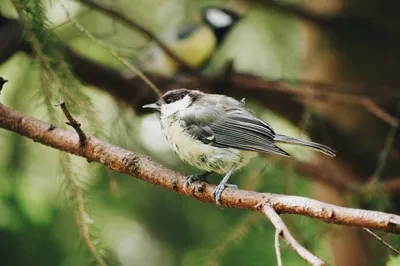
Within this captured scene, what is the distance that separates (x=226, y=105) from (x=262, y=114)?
1.95 ft

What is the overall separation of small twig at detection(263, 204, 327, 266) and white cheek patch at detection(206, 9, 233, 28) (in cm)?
124

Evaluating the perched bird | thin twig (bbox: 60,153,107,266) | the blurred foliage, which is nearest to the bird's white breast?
the perched bird

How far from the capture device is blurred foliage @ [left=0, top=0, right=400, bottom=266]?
95cm

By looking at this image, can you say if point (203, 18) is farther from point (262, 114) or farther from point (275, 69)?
point (262, 114)

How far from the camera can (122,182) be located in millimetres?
1621

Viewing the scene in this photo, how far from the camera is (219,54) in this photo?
205 centimetres

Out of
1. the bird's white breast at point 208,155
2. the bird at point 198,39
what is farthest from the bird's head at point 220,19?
the bird's white breast at point 208,155

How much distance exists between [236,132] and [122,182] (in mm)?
642

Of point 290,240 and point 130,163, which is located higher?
point 290,240

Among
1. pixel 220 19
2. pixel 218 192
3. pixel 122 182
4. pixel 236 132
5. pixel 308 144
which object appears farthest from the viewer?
pixel 220 19

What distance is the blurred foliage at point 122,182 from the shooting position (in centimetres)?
95

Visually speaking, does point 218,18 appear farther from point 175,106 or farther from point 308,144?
point 308,144

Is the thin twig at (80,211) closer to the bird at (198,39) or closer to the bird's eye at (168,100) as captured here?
the bird's eye at (168,100)

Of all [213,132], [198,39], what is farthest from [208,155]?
[198,39]
